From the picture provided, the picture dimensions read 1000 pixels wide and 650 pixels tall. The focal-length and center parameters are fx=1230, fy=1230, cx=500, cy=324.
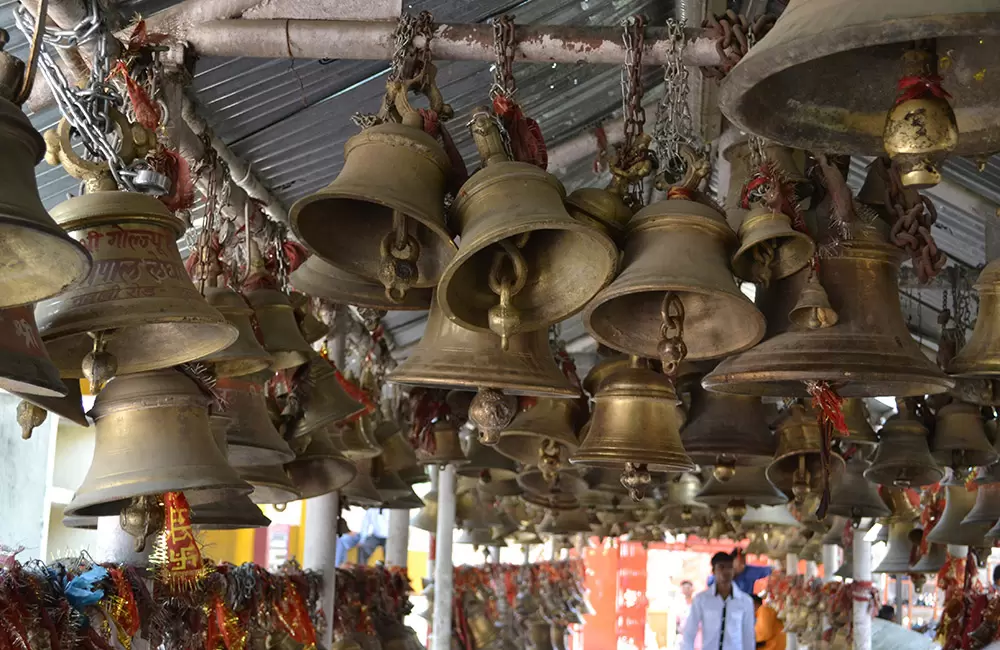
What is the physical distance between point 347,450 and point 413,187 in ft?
8.77

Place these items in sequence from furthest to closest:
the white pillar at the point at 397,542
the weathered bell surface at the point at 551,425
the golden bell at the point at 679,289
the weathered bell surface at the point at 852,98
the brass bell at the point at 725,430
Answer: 1. the white pillar at the point at 397,542
2. the brass bell at the point at 725,430
3. the weathered bell surface at the point at 551,425
4. the golden bell at the point at 679,289
5. the weathered bell surface at the point at 852,98

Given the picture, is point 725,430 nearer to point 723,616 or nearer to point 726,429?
point 726,429

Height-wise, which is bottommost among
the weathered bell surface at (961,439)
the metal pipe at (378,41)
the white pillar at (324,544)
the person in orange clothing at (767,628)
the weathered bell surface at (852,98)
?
the person in orange clothing at (767,628)

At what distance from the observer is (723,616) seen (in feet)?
31.0

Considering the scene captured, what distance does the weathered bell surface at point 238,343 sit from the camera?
3.31 metres

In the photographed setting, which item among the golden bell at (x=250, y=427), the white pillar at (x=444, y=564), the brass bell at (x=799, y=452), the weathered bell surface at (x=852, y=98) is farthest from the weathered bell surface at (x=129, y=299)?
the white pillar at (x=444, y=564)

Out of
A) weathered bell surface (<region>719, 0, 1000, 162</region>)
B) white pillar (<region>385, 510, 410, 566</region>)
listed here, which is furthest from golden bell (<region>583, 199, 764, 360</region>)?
white pillar (<region>385, 510, 410, 566</region>)

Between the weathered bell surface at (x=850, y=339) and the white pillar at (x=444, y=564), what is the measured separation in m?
5.95

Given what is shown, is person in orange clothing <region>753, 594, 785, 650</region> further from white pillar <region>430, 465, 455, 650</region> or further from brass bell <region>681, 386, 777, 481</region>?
brass bell <region>681, 386, 777, 481</region>

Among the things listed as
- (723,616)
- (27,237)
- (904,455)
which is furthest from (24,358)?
(723,616)

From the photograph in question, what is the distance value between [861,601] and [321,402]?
6.90 meters

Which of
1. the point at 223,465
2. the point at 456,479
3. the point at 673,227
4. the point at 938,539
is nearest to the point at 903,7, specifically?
the point at 673,227

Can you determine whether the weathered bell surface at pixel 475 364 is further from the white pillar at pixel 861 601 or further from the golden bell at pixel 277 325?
the white pillar at pixel 861 601

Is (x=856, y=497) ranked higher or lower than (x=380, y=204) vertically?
lower
